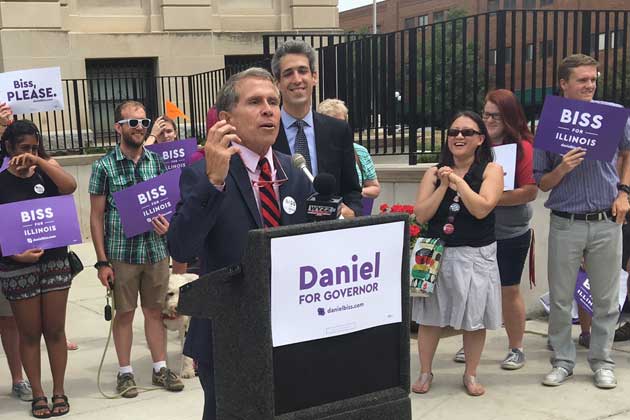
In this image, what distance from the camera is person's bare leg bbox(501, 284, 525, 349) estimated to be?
18.7 ft

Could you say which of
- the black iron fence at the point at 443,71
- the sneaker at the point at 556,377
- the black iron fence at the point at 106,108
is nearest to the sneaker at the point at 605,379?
the sneaker at the point at 556,377

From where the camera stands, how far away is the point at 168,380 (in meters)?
5.50

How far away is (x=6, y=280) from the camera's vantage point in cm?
492

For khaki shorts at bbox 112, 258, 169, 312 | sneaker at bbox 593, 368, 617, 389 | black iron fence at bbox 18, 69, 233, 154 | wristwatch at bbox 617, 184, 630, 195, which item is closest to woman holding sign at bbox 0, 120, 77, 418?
khaki shorts at bbox 112, 258, 169, 312

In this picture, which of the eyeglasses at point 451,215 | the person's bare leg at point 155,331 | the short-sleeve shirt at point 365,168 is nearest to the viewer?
the eyeglasses at point 451,215

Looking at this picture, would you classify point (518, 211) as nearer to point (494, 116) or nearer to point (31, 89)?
point (494, 116)

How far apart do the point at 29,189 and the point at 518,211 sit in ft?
11.9

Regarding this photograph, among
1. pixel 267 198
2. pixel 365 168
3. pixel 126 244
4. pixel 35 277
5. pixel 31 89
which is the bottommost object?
pixel 35 277

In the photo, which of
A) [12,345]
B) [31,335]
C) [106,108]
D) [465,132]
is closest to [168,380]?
[31,335]

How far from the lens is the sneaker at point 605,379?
5258 millimetres

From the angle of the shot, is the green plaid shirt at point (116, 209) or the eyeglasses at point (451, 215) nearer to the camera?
the eyeglasses at point (451, 215)

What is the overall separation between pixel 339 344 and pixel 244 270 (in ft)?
1.35

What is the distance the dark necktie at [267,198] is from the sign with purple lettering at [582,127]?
10.2ft

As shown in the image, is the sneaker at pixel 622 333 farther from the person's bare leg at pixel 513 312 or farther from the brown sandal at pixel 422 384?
the brown sandal at pixel 422 384
